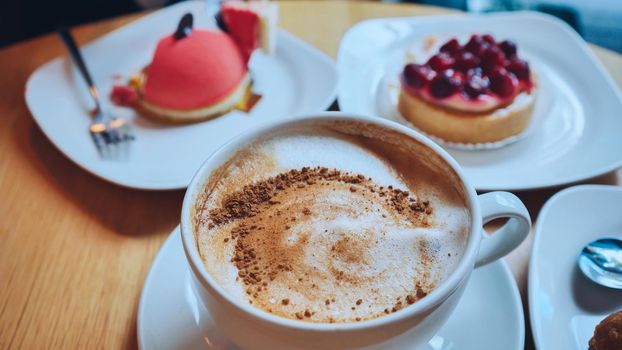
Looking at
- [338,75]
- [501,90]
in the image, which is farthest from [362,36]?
[501,90]

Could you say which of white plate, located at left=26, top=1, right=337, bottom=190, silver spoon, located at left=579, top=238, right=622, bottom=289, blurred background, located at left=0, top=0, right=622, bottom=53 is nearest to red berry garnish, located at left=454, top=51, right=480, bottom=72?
white plate, located at left=26, top=1, right=337, bottom=190

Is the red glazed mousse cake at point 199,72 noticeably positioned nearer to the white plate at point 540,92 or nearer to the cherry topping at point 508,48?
the white plate at point 540,92

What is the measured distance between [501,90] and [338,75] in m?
0.40

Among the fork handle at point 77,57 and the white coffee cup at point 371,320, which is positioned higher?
the white coffee cup at point 371,320

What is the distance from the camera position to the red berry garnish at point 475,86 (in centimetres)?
129

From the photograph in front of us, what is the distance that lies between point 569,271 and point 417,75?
2.04 feet

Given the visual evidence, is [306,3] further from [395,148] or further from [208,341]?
[208,341]

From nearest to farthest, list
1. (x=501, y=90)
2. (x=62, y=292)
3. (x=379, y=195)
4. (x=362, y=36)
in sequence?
(x=379, y=195)
(x=62, y=292)
(x=501, y=90)
(x=362, y=36)

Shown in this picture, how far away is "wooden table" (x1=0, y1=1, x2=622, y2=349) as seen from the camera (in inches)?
32.0

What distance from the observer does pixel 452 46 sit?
137cm

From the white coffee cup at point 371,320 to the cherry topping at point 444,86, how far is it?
23.7 inches

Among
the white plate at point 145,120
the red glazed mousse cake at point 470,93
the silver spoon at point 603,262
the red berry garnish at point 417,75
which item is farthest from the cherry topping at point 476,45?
the silver spoon at point 603,262

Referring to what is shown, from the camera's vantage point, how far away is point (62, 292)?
2.83 ft

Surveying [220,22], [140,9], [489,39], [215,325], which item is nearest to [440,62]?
[489,39]
